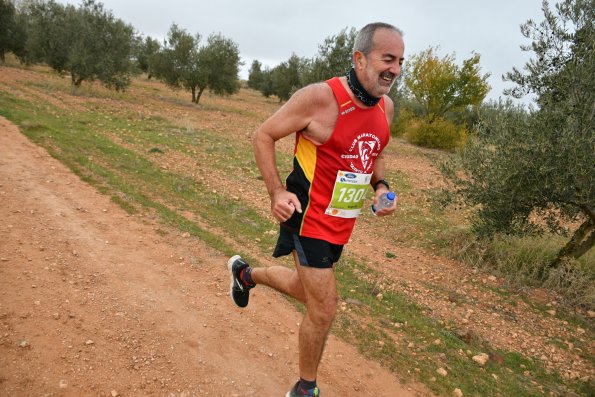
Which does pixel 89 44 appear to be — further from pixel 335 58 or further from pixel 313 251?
pixel 313 251

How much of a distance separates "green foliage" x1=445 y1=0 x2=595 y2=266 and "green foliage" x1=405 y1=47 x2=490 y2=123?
15.0 m

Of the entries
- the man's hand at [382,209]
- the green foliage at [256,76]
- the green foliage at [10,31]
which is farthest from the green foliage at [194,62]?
the green foliage at [256,76]

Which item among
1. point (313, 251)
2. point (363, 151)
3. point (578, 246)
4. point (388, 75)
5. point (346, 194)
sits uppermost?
point (388, 75)

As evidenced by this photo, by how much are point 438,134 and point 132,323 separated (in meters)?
20.4

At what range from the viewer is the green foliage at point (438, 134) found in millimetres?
21078

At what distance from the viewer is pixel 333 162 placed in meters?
2.63

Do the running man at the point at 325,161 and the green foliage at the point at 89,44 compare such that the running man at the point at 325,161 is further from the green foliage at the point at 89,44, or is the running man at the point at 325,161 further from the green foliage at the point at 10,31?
the green foliage at the point at 10,31

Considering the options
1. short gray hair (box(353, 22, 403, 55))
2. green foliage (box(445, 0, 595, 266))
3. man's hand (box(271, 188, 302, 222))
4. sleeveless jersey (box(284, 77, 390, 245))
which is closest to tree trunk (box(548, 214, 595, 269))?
green foliage (box(445, 0, 595, 266))

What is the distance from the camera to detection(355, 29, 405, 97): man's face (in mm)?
2504

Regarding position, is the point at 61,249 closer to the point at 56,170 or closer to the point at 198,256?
the point at 198,256

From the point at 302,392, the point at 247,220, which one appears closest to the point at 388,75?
the point at 302,392

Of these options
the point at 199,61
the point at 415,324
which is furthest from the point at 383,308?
the point at 199,61

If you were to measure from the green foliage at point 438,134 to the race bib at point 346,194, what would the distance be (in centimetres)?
1953

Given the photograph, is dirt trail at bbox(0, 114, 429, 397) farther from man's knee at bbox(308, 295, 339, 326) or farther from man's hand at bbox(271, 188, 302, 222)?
man's hand at bbox(271, 188, 302, 222)
